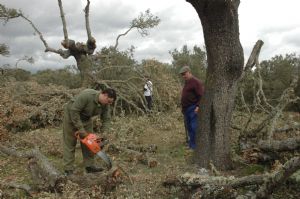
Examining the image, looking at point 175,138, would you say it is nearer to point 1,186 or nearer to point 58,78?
point 1,186

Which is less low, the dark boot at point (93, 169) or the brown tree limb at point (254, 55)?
the brown tree limb at point (254, 55)

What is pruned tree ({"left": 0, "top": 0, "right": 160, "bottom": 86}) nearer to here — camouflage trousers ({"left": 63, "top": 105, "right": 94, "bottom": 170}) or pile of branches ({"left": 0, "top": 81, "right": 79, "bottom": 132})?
pile of branches ({"left": 0, "top": 81, "right": 79, "bottom": 132})

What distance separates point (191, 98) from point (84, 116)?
2549 mm

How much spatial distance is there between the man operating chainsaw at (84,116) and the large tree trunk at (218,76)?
173 centimetres

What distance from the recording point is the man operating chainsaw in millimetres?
6488

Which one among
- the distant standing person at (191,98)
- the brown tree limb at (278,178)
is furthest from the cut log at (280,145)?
the distant standing person at (191,98)

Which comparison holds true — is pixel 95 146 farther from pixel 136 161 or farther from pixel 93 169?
pixel 136 161

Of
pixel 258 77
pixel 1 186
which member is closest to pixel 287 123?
pixel 258 77

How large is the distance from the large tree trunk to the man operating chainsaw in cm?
173

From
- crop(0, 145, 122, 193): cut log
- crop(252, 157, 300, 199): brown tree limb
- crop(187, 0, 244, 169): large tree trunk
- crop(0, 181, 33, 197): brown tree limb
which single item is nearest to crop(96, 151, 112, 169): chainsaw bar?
crop(0, 145, 122, 193): cut log

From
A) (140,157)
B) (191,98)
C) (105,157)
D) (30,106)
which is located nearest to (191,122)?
(191,98)

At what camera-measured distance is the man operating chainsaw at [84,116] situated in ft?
21.3

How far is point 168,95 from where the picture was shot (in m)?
12.6

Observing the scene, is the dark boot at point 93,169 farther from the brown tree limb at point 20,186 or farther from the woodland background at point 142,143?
the brown tree limb at point 20,186
